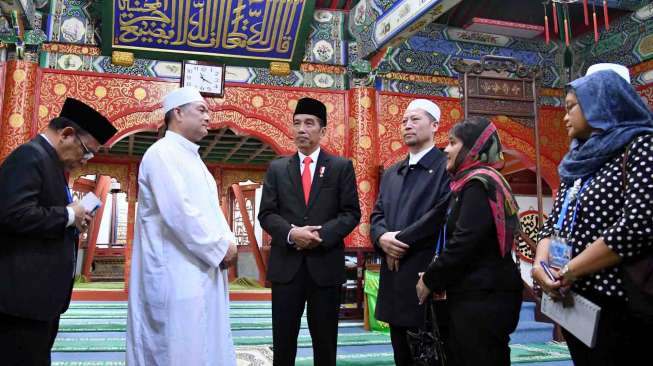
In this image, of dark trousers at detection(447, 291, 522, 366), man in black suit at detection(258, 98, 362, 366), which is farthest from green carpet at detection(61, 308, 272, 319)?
dark trousers at detection(447, 291, 522, 366)

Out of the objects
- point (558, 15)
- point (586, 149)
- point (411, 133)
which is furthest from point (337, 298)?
point (558, 15)

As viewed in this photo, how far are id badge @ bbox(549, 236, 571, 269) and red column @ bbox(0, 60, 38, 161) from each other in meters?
5.18

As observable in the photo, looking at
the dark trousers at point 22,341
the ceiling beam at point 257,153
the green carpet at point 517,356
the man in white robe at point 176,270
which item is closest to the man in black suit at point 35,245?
the dark trousers at point 22,341

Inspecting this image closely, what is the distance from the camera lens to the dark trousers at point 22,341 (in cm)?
170

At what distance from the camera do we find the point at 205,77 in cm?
588

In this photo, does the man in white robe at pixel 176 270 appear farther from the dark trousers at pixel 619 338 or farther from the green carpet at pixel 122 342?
the green carpet at pixel 122 342

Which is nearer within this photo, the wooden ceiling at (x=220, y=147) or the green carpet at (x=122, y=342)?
the green carpet at (x=122, y=342)

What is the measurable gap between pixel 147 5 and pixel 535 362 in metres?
4.95

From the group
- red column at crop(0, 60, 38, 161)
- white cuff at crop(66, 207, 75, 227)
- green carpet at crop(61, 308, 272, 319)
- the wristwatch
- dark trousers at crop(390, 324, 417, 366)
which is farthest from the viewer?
green carpet at crop(61, 308, 272, 319)

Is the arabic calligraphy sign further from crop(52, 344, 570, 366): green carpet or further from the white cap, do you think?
the white cap

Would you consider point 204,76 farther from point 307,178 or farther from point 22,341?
point 22,341

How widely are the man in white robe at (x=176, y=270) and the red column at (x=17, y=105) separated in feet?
12.6

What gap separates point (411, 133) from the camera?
91.7 inches

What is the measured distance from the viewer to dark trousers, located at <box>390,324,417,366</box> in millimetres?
2086
